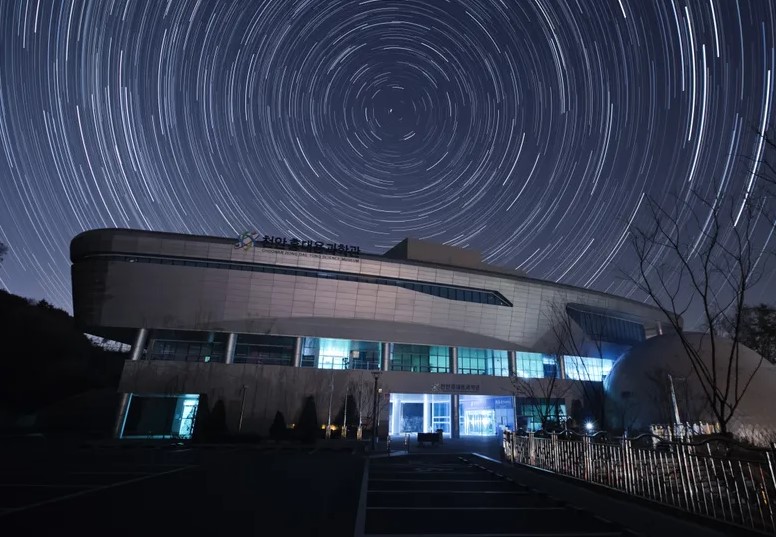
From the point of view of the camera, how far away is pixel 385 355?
5103cm

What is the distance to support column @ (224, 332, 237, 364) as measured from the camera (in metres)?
46.7

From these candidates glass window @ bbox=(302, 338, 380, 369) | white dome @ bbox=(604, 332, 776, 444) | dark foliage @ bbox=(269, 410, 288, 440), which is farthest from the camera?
glass window @ bbox=(302, 338, 380, 369)

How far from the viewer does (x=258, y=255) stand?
49.2 meters

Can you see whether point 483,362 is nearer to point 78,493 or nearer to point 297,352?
point 297,352

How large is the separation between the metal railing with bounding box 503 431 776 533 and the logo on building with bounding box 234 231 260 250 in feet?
143

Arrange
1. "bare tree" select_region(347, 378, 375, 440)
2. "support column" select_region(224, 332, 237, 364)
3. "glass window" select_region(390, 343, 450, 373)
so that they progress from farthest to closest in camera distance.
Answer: "glass window" select_region(390, 343, 450, 373) < "support column" select_region(224, 332, 237, 364) < "bare tree" select_region(347, 378, 375, 440)

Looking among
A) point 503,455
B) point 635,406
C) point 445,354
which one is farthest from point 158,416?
point 635,406

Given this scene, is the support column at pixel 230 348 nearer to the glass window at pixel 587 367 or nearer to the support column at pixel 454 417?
the support column at pixel 454 417

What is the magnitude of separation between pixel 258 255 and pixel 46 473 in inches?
1418

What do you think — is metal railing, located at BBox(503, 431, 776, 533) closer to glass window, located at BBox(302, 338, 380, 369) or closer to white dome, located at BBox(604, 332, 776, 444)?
white dome, located at BBox(604, 332, 776, 444)

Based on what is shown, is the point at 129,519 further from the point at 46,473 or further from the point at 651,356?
the point at 651,356

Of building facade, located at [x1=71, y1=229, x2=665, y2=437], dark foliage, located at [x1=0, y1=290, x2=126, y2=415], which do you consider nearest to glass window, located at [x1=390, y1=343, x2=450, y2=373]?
building facade, located at [x1=71, y1=229, x2=665, y2=437]

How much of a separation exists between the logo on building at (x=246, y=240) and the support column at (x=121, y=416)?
20.6 metres

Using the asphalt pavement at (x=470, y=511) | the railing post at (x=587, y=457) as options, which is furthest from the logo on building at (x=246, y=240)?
the railing post at (x=587, y=457)
